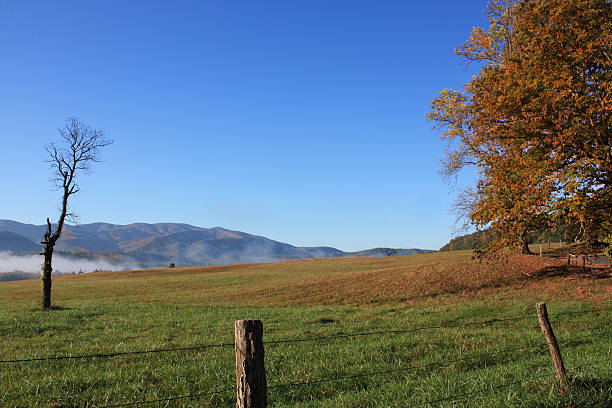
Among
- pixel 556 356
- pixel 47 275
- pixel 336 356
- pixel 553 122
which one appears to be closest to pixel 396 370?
pixel 336 356

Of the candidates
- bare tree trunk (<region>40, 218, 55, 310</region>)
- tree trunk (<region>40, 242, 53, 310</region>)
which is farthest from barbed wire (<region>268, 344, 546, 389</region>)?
tree trunk (<region>40, 242, 53, 310</region>)

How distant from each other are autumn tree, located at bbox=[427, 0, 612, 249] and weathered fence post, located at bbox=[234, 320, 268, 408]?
14.7 meters

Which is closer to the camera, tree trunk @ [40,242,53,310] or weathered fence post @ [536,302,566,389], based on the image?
weathered fence post @ [536,302,566,389]

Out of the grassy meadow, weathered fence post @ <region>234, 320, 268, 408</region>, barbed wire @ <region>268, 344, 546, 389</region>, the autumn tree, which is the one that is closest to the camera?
weathered fence post @ <region>234, 320, 268, 408</region>

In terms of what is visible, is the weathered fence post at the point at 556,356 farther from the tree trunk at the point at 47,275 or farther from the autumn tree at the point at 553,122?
the tree trunk at the point at 47,275

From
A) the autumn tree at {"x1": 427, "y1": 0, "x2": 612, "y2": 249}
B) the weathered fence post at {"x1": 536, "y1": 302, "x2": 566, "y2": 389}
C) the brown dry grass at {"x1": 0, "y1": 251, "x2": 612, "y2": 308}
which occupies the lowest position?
the brown dry grass at {"x1": 0, "y1": 251, "x2": 612, "y2": 308}

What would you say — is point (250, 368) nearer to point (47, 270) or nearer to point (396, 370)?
point (396, 370)

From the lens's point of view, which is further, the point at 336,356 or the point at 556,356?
the point at 336,356

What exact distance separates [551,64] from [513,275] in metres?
20.1

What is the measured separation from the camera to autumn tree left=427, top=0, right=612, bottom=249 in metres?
15.9

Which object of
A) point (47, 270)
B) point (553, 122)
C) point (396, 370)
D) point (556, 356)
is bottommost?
point (396, 370)

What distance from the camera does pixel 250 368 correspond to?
4.87 m

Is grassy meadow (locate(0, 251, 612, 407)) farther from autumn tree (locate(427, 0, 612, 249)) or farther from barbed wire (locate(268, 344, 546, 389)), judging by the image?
autumn tree (locate(427, 0, 612, 249))

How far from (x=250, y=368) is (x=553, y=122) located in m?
17.2
